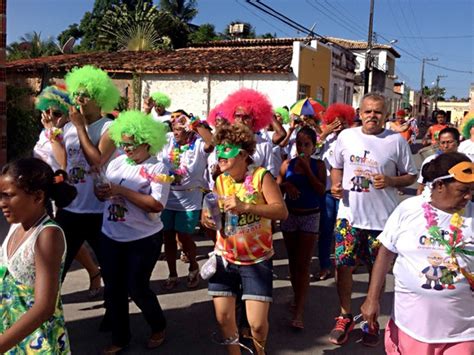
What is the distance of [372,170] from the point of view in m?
3.87

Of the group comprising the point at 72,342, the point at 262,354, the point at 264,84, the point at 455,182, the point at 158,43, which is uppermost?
the point at 158,43

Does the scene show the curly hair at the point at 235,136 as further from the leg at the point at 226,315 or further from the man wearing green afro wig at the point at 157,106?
the man wearing green afro wig at the point at 157,106

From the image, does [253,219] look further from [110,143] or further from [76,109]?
[76,109]

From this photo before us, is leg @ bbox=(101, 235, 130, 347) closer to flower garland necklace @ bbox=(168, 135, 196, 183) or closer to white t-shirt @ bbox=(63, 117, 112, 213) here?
white t-shirt @ bbox=(63, 117, 112, 213)

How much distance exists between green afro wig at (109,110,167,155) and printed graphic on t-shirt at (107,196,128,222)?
1.36 ft

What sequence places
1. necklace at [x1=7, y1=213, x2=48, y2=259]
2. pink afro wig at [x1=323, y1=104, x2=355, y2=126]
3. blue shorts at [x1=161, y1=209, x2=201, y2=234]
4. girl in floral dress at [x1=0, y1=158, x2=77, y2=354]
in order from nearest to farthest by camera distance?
girl in floral dress at [x1=0, y1=158, x2=77, y2=354], necklace at [x1=7, y1=213, x2=48, y2=259], blue shorts at [x1=161, y1=209, x2=201, y2=234], pink afro wig at [x1=323, y1=104, x2=355, y2=126]

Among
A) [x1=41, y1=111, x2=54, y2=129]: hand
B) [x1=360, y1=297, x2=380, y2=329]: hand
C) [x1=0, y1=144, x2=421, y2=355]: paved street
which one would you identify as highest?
[x1=41, y1=111, x2=54, y2=129]: hand

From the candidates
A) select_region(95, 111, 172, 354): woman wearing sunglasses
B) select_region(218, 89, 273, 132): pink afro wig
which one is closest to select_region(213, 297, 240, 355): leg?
select_region(95, 111, 172, 354): woman wearing sunglasses

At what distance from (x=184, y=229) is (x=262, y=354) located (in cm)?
208

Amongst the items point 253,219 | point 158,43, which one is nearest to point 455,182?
point 253,219

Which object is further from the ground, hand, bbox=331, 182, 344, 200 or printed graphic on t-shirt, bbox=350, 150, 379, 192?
printed graphic on t-shirt, bbox=350, 150, 379, 192

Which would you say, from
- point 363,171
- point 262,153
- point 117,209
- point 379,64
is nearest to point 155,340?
point 117,209

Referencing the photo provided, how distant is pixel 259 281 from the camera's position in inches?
120

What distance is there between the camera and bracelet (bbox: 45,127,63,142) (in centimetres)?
394
